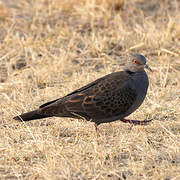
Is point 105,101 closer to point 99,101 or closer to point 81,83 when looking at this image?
point 99,101

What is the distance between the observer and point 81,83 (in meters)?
6.07

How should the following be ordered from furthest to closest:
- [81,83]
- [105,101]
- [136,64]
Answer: [81,83] → [136,64] → [105,101]

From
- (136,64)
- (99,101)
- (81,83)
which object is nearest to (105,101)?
(99,101)

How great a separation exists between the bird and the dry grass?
0.62 ft

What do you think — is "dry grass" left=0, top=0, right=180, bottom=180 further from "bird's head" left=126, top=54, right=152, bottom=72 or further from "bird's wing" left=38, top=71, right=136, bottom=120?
"bird's head" left=126, top=54, right=152, bottom=72

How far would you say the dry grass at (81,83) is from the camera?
367 cm

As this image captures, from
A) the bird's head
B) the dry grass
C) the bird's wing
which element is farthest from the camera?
the bird's head

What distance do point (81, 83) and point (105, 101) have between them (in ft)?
5.70

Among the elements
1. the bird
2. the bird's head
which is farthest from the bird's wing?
the bird's head

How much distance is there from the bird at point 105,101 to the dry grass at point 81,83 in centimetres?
19

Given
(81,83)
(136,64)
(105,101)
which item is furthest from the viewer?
(81,83)

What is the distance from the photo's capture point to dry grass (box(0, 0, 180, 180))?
145 inches

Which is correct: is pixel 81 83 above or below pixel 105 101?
below

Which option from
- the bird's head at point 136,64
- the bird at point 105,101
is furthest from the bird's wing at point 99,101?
the bird's head at point 136,64
